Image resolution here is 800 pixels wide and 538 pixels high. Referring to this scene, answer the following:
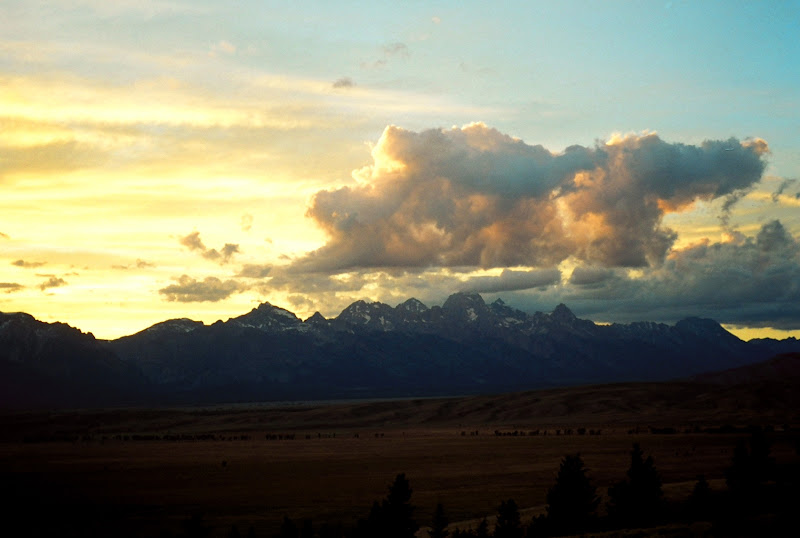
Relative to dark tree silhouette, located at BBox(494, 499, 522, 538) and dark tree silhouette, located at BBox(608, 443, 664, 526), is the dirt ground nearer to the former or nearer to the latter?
dark tree silhouette, located at BBox(608, 443, 664, 526)

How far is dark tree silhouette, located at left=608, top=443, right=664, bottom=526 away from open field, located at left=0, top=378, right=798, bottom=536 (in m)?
6.68

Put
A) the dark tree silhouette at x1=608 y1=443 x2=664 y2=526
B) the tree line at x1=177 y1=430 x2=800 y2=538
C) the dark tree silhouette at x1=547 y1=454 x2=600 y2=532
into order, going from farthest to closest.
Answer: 1. the dark tree silhouette at x1=608 y1=443 x2=664 y2=526
2. the dark tree silhouette at x1=547 y1=454 x2=600 y2=532
3. the tree line at x1=177 y1=430 x2=800 y2=538

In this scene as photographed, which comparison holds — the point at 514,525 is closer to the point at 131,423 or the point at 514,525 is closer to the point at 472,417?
the point at 472,417

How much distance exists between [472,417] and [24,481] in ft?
323

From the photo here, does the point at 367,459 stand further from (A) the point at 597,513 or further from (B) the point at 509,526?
(B) the point at 509,526

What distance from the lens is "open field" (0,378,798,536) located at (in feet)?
162

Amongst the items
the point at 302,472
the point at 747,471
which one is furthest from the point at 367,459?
the point at 747,471

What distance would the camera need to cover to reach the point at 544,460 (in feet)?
238

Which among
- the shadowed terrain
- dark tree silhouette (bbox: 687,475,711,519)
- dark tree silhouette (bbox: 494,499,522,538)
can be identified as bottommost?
the shadowed terrain

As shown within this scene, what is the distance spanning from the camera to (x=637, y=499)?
37031mm

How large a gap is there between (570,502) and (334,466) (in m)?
39.7

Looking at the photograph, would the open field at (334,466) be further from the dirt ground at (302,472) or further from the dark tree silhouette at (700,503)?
the dark tree silhouette at (700,503)

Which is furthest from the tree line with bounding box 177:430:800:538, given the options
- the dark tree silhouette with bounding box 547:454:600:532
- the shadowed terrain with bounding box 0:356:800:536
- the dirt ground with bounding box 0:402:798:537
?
the shadowed terrain with bounding box 0:356:800:536

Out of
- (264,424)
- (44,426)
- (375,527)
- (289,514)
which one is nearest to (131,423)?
(44,426)
